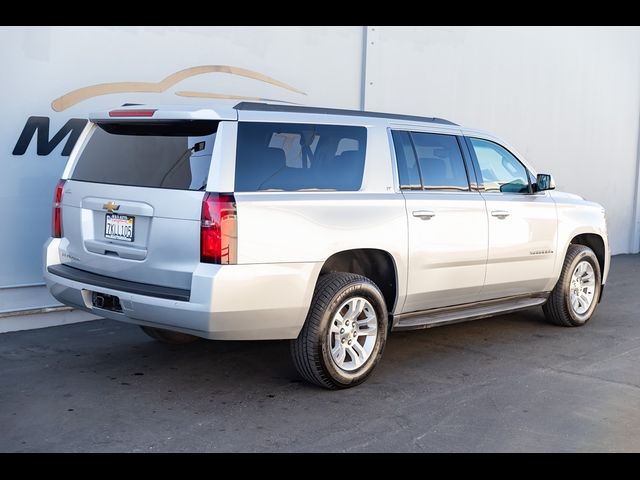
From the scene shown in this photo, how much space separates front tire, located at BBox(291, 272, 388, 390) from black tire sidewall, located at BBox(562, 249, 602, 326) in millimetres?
2569

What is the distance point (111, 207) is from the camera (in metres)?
5.37

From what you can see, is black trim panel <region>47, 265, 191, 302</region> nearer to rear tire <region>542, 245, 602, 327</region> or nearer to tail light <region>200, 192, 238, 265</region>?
tail light <region>200, 192, 238, 265</region>

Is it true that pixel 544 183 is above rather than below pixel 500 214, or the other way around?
above

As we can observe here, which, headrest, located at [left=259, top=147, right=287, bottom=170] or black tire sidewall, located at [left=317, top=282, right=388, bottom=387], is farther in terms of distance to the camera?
black tire sidewall, located at [left=317, top=282, right=388, bottom=387]

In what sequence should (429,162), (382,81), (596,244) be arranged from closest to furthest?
(429,162) → (596,244) → (382,81)

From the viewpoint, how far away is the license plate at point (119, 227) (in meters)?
5.27

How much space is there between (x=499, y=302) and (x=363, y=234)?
6.43 feet

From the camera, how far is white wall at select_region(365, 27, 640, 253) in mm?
10273

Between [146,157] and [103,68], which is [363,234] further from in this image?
[103,68]

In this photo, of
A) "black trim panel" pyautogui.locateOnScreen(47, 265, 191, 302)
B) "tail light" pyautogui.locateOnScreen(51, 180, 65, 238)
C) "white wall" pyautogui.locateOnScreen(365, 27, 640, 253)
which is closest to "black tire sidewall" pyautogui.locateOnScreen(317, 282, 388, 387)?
"black trim panel" pyautogui.locateOnScreen(47, 265, 191, 302)

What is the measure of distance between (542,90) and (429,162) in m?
6.82

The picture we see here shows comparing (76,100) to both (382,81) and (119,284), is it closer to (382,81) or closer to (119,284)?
(119,284)

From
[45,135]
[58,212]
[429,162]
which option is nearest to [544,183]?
[429,162]

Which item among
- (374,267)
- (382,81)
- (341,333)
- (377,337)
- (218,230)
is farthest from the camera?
(382,81)
